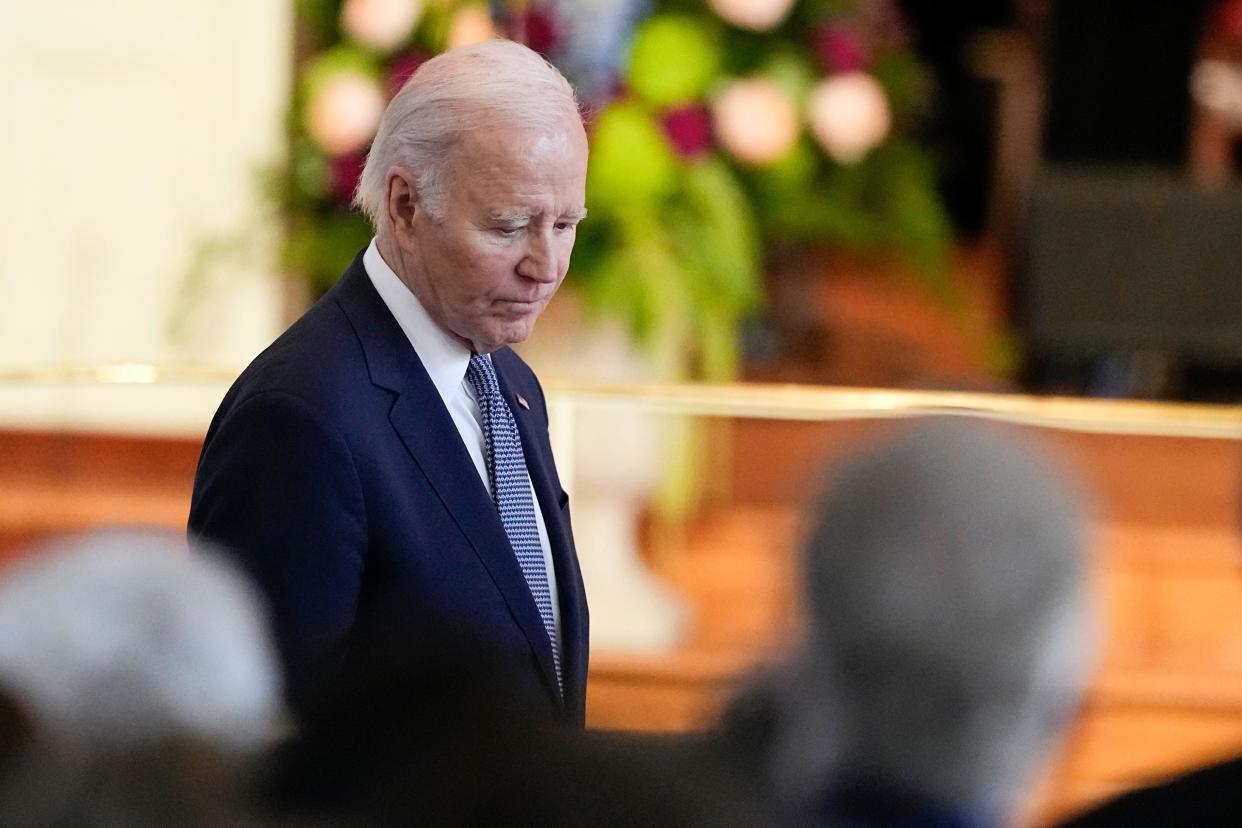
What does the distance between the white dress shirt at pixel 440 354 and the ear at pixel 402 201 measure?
0.17 ft

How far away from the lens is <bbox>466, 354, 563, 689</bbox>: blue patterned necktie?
1.82m

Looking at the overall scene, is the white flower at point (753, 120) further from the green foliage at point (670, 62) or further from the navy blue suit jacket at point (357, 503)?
the navy blue suit jacket at point (357, 503)

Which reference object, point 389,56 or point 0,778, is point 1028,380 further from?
point 0,778

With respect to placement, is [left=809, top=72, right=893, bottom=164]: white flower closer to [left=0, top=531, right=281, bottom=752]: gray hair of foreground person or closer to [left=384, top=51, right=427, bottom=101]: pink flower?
[left=384, top=51, right=427, bottom=101]: pink flower

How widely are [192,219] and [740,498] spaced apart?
1614mm

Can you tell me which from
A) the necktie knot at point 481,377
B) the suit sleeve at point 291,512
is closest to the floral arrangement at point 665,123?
the necktie knot at point 481,377

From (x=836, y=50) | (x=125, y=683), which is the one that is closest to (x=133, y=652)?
(x=125, y=683)

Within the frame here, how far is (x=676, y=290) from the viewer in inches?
155

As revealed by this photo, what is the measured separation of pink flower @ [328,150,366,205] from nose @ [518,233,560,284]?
226cm

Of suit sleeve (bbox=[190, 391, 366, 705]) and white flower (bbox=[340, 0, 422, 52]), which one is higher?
white flower (bbox=[340, 0, 422, 52])

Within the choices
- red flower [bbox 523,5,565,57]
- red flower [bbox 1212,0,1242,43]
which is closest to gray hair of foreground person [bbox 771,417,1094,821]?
red flower [bbox 523,5,565,57]

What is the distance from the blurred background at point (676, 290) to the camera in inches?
153

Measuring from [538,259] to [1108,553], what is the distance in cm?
235

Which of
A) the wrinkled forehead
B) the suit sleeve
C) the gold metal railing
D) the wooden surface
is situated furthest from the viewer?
the wooden surface
